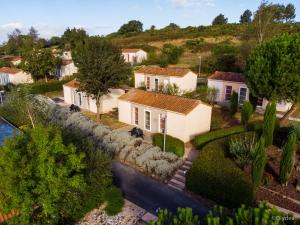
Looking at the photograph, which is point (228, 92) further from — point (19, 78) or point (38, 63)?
point (19, 78)

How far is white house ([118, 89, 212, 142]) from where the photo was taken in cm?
2061

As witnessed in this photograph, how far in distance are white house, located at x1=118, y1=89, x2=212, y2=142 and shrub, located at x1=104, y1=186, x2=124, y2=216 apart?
6.54m

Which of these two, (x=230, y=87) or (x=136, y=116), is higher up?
(x=230, y=87)

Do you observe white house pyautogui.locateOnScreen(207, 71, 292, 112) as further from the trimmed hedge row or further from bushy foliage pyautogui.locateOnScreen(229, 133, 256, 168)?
bushy foliage pyautogui.locateOnScreen(229, 133, 256, 168)

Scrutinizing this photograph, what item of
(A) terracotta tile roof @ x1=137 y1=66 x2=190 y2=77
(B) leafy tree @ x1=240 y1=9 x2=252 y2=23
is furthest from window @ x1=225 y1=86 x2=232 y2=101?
(B) leafy tree @ x1=240 y1=9 x2=252 y2=23

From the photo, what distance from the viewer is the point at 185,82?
33031 mm

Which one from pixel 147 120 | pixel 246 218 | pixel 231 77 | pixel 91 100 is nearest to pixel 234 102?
pixel 231 77

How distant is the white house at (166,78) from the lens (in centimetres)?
3275

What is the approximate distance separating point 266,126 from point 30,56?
3828 cm

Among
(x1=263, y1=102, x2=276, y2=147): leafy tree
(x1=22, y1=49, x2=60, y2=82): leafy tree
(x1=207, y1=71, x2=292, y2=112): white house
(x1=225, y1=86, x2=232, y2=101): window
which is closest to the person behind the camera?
(x1=263, y1=102, x2=276, y2=147): leafy tree

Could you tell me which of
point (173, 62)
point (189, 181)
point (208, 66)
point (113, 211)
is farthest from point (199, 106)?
point (173, 62)

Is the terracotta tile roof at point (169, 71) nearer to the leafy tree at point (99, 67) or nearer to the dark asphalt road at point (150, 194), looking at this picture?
the leafy tree at point (99, 67)

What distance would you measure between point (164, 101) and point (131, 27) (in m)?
96.8

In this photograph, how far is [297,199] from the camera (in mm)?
12805
